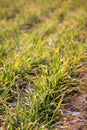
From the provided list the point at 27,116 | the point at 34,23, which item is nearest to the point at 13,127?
the point at 27,116

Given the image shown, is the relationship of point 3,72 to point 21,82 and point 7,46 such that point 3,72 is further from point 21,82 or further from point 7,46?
point 7,46

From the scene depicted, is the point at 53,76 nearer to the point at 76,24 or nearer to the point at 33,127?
the point at 33,127

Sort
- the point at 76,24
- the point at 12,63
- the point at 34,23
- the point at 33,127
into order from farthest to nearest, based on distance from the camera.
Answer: the point at 34,23, the point at 76,24, the point at 12,63, the point at 33,127

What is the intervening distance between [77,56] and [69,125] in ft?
4.07

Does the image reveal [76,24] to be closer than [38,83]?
No

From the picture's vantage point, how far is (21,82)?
3.25 meters

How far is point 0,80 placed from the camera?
3107 mm

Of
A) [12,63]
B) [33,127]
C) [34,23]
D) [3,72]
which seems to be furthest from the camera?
[34,23]

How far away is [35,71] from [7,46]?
1.16m

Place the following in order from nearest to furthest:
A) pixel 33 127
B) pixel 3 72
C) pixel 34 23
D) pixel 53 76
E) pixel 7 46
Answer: pixel 33 127 → pixel 53 76 → pixel 3 72 → pixel 7 46 → pixel 34 23

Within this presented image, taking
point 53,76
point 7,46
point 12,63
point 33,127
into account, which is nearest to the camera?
point 33,127

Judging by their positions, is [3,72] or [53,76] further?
[3,72]

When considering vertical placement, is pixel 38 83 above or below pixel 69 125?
above

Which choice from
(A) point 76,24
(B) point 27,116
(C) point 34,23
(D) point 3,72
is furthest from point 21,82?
(C) point 34,23
